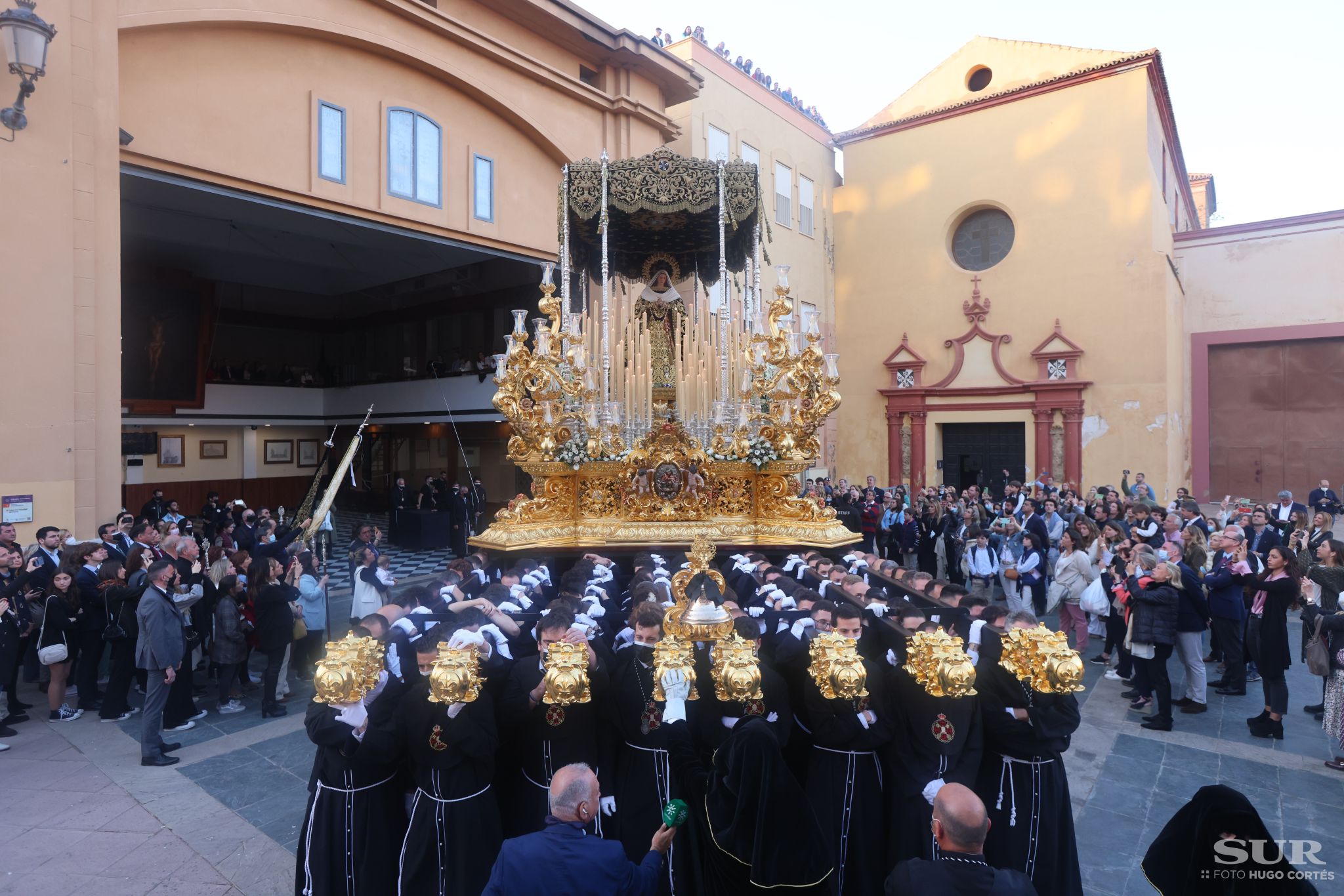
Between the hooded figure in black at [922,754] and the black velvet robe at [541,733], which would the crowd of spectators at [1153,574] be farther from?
the black velvet robe at [541,733]

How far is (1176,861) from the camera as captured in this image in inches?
104

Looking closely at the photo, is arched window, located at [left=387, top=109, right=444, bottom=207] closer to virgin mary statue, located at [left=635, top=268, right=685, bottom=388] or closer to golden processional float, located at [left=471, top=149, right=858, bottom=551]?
golden processional float, located at [left=471, top=149, right=858, bottom=551]

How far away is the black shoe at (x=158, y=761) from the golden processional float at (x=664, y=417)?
374cm

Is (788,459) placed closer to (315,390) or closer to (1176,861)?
(1176,861)

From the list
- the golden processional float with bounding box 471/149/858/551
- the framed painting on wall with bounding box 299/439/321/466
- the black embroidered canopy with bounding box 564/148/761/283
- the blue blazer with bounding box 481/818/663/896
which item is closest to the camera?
the blue blazer with bounding box 481/818/663/896

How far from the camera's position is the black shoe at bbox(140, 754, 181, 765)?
597cm

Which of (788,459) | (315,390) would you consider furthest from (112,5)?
(315,390)

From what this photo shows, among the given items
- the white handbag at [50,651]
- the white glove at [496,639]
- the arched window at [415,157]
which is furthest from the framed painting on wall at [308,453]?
the white glove at [496,639]

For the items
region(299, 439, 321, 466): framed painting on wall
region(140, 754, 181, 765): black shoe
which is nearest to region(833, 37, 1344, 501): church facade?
region(299, 439, 321, 466): framed painting on wall

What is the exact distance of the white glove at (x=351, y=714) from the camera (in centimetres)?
371

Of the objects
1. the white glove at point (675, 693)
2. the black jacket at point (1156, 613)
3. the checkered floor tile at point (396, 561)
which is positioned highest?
the white glove at point (675, 693)

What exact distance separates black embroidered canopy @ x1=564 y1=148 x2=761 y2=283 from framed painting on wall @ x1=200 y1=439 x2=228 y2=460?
16.6 metres

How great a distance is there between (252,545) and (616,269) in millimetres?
6337

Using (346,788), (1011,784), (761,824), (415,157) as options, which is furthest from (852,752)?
(415,157)
